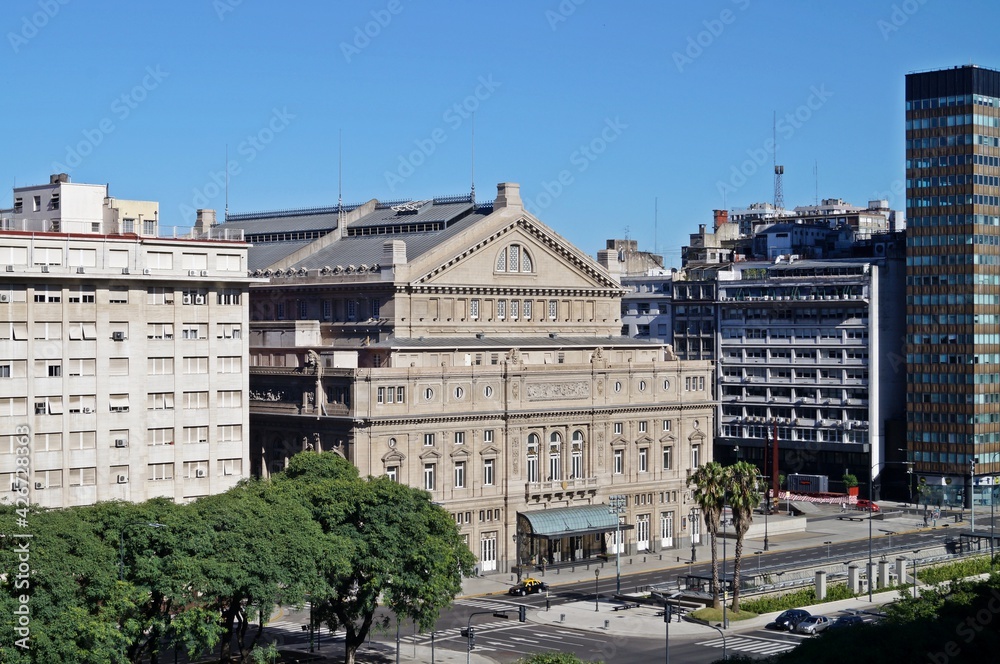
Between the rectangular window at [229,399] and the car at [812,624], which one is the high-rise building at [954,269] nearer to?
the car at [812,624]

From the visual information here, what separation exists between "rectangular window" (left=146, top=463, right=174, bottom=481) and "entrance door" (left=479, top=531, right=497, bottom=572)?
32.2 metres

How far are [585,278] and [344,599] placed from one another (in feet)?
211

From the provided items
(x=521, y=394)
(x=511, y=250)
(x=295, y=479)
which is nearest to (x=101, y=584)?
(x=295, y=479)

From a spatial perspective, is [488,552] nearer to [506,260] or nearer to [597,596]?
[597,596]

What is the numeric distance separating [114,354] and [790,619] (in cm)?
5454

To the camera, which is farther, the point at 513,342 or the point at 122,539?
the point at 513,342

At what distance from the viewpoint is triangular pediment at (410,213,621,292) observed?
156 meters

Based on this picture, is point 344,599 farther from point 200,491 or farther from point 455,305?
point 455,305

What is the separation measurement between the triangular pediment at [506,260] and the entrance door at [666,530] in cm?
2506

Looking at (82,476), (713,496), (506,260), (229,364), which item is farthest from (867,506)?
(82,476)

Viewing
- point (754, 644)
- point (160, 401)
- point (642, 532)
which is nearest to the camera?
point (754, 644)

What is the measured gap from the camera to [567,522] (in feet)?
494

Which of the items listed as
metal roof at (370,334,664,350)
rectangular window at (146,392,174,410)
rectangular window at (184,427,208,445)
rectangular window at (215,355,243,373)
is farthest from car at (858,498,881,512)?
rectangular window at (146,392,174,410)

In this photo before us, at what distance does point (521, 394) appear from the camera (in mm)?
151000
